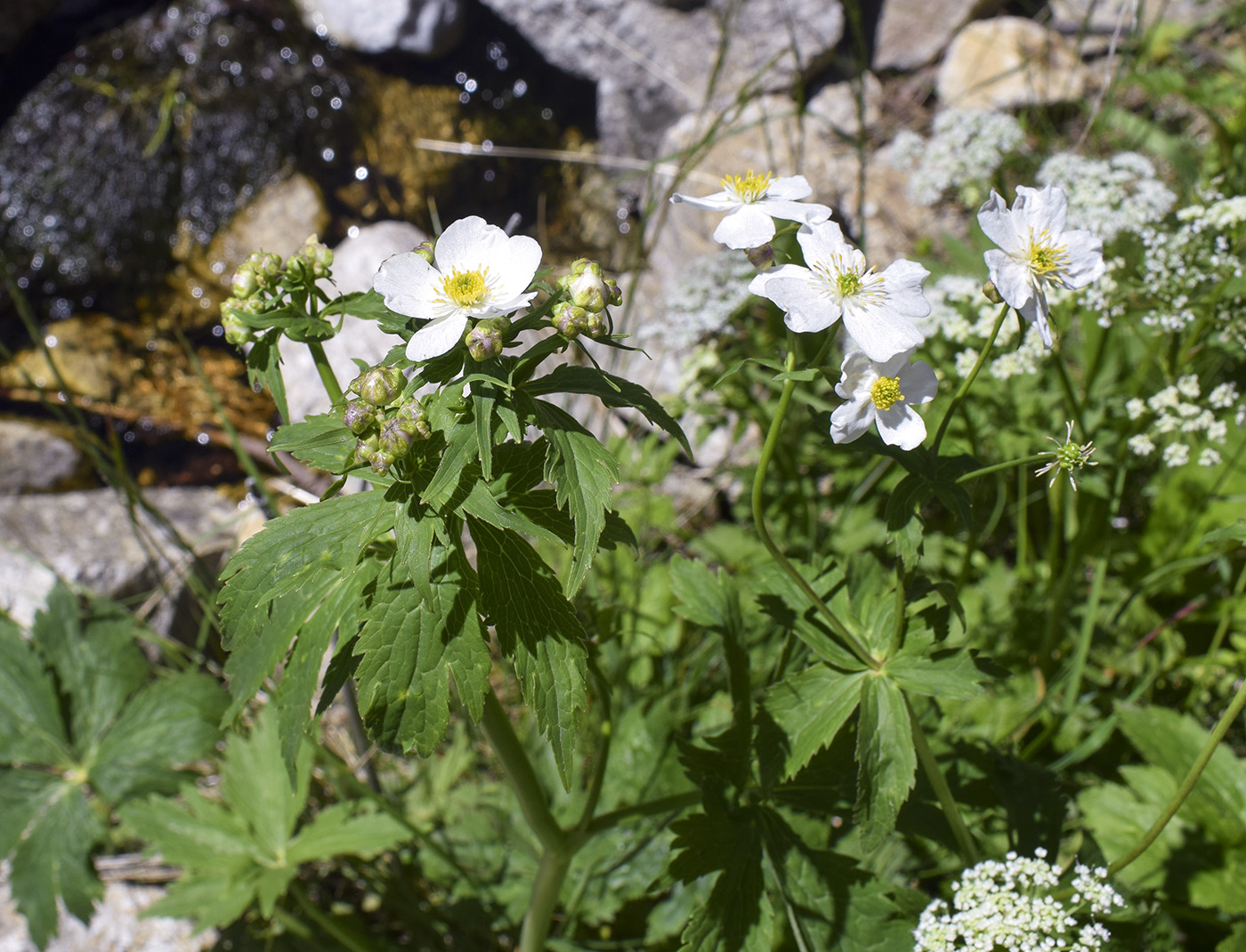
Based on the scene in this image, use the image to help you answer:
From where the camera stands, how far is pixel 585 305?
1.28 m

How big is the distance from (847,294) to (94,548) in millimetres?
3738

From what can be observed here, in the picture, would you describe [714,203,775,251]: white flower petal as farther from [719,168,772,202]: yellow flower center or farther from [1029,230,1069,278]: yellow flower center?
[1029,230,1069,278]: yellow flower center

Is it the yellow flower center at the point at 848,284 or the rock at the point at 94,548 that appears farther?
the rock at the point at 94,548

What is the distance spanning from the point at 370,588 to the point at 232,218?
5.51 m

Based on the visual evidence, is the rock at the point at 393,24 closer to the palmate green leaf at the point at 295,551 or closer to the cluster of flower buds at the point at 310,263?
the cluster of flower buds at the point at 310,263

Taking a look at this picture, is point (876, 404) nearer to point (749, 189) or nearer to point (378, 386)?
point (749, 189)

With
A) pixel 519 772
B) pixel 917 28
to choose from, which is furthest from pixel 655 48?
pixel 519 772

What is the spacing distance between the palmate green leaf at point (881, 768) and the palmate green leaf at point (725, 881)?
0.94 ft

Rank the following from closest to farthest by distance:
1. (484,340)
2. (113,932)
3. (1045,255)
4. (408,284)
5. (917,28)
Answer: (484,340) → (408,284) → (1045,255) → (113,932) → (917,28)

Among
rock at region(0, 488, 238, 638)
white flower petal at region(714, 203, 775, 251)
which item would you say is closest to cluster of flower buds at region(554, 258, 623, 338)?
white flower petal at region(714, 203, 775, 251)

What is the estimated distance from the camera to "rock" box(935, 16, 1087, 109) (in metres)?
4.94

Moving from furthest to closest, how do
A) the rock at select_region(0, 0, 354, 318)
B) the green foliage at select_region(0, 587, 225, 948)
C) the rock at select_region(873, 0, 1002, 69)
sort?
the rock at select_region(0, 0, 354, 318) → the rock at select_region(873, 0, 1002, 69) → the green foliage at select_region(0, 587, 225, 948)

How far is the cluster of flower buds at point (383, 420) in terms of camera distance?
1.21 metres

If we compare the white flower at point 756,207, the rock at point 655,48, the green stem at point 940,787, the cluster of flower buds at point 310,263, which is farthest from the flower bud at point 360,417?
the rock at point 655,48
